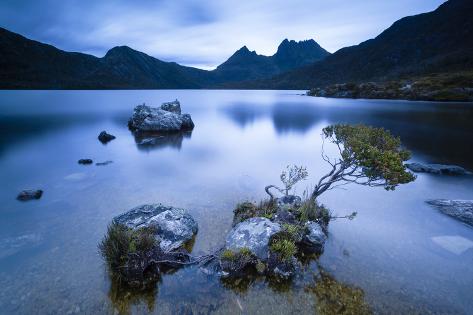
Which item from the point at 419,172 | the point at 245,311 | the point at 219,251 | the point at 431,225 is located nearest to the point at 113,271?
the point at 219,251

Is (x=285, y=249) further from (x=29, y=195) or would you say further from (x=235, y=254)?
(x=29, y=195)

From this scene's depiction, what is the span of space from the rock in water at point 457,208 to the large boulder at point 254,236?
35.2ft

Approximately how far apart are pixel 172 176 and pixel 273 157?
1195cm

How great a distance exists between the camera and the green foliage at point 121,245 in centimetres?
1051

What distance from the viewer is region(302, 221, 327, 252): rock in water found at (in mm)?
12328

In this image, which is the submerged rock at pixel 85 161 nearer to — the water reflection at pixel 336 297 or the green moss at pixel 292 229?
the green moss at pixel 292 229

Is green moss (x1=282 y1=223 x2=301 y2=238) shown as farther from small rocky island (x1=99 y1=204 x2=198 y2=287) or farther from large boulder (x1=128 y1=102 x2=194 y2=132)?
large boulder (x1=128 y1=102 x2=194 y2=132)

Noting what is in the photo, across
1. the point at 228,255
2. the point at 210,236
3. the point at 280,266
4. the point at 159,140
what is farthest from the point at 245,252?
the point at 159,140

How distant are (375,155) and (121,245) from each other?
11579 mm

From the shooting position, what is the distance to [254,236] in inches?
460

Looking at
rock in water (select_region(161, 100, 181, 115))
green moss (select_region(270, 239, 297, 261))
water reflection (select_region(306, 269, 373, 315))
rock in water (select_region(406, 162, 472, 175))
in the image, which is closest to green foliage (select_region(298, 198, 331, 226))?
green moss (select_region(270, 239, 297, 261))

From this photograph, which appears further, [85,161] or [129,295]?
[85,161]

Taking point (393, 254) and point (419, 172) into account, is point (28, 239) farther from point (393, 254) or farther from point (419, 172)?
point (419, 172)

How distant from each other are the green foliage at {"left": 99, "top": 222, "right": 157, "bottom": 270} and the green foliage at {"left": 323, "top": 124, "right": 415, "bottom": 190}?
32.2ft
